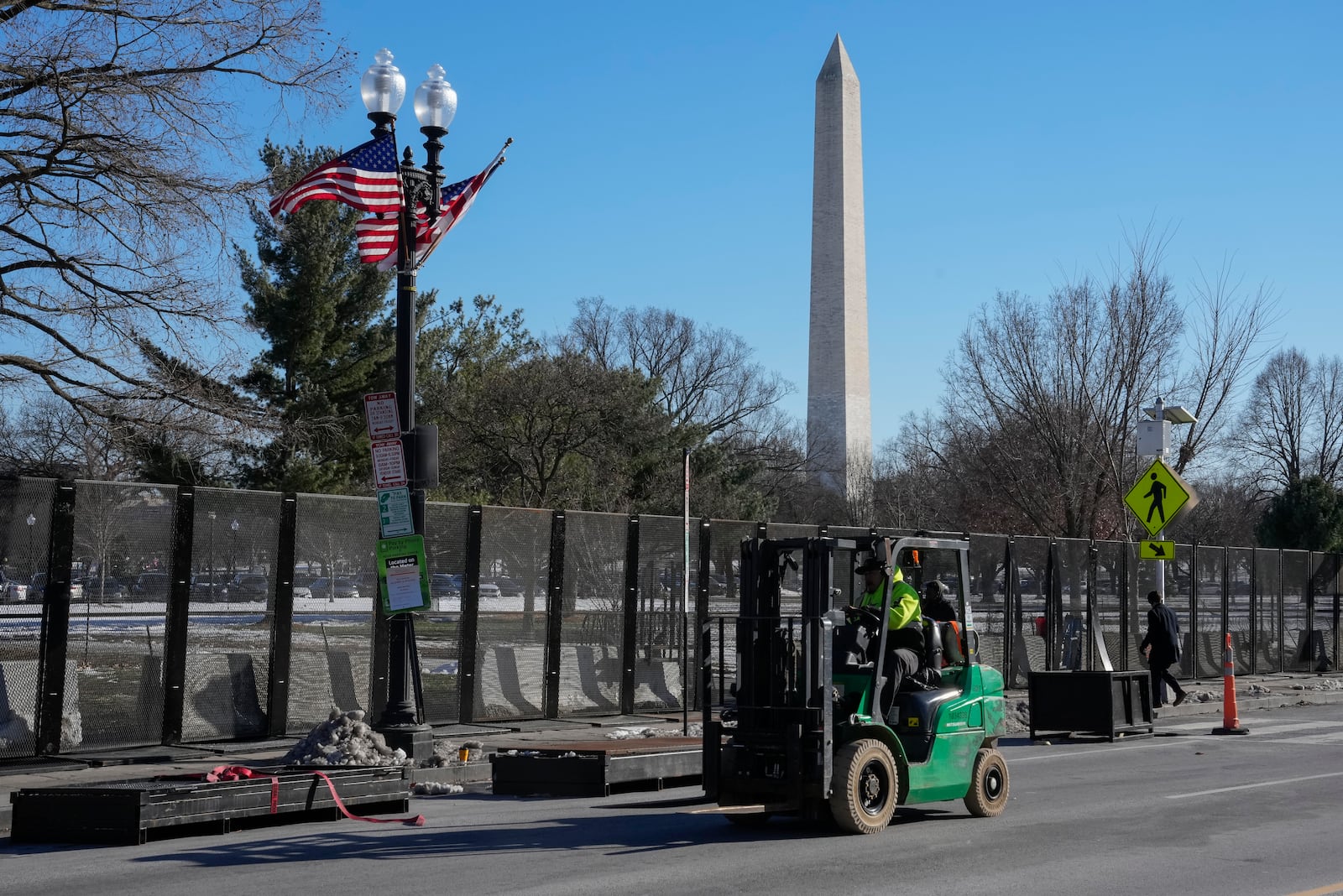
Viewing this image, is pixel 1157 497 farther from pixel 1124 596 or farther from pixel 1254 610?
pixel 1254 610

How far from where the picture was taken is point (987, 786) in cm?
1071

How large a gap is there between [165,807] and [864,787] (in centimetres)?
498

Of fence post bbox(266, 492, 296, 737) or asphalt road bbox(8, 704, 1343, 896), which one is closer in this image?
asphalt road bbox(8, 704, 1343, 896)

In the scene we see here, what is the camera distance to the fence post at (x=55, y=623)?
Result: 40.7 ft

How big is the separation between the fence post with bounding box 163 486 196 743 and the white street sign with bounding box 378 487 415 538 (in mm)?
2159

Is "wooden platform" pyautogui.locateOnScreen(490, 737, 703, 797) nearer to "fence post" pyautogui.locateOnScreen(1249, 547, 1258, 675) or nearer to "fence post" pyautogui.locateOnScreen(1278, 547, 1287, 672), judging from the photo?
"fence post" pyautogui.locateOnScreen(1249, 547, 1258, 675)

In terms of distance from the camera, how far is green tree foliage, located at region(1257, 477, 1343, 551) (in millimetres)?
49156

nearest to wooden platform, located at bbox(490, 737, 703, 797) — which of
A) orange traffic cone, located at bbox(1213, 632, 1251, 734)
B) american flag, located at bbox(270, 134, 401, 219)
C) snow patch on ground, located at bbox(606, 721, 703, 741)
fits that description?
snow patch on ground, located at bbox(606, 721, 703, 741)

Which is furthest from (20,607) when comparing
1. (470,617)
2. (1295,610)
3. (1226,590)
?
(1295,610)

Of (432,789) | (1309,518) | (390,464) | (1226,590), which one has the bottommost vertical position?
(432,789)

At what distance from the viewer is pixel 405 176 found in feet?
44.6

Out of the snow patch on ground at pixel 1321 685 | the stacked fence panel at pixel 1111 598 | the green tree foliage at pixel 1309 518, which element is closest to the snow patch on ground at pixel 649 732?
the stacked fence panel at pixel 1111 598

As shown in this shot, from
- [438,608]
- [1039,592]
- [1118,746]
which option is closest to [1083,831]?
[1118,746]

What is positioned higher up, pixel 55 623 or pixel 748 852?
pixel 55 623
